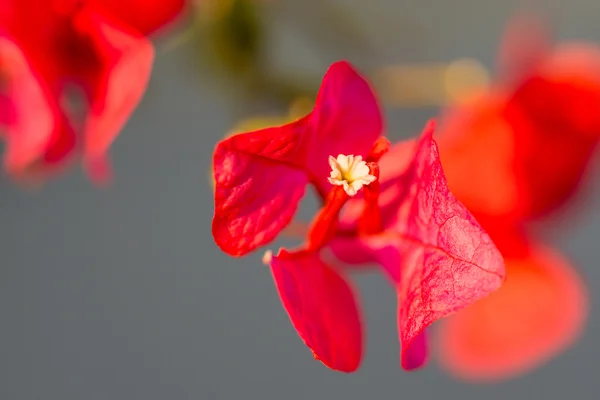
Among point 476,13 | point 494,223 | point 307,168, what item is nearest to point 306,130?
point 307,168

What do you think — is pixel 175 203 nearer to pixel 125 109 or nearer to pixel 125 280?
pixel 125 280

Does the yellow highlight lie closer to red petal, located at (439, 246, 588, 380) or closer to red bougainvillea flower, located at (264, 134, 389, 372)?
red petal, located at (439, 246, 588, 380)

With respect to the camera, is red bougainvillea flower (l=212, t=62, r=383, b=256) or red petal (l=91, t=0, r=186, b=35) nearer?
red bougainvillea flower (l=212, t=62, r=383, b=256)

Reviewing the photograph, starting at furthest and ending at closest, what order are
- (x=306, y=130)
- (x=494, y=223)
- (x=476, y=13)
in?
(x=476, y=13)
(x=494, y=223)
(x=306, y=130)

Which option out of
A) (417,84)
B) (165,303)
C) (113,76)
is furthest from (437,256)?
(165,303)

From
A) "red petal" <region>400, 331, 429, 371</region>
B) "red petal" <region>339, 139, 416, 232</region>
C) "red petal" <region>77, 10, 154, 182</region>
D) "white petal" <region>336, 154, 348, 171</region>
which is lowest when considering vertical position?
"red petal" <region>400, 331, 429, 371</region>

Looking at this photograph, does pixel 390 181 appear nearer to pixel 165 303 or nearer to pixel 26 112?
pixel 26 112

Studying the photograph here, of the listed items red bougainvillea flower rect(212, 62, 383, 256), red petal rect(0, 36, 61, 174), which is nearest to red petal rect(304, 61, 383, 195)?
red bougainvillea flower rect(212, 62, 383, 256)
